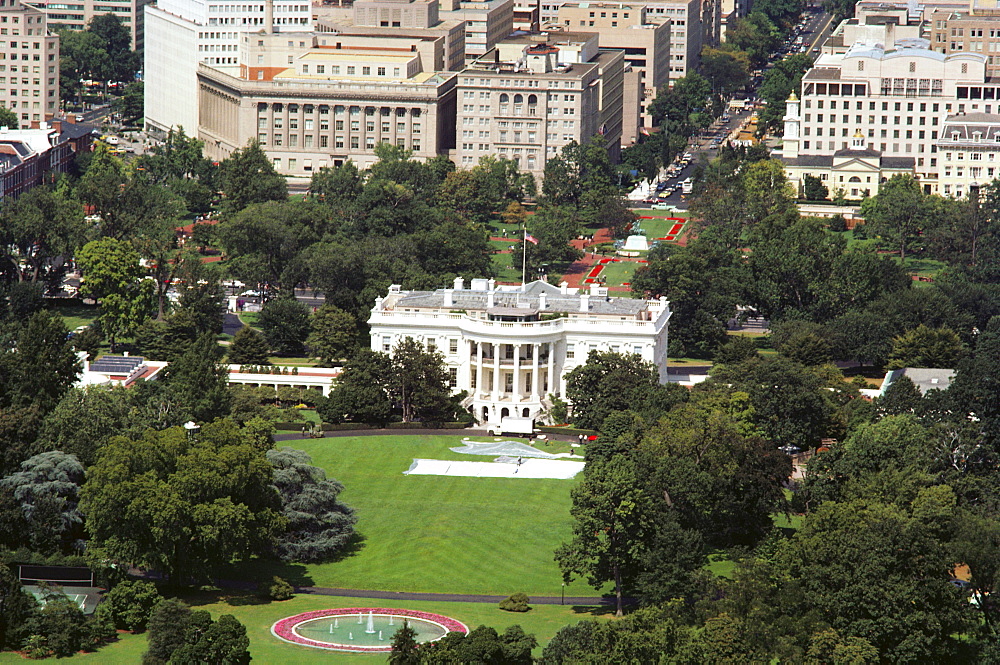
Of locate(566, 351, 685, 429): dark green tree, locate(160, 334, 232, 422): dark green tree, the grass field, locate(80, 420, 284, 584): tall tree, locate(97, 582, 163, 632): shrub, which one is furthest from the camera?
locate(566, 351, 685, 429): dark green tree

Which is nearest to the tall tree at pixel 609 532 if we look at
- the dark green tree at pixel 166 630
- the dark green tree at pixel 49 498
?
the dark green tree at pixel 166 630

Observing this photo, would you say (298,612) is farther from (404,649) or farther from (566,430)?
(566,430)

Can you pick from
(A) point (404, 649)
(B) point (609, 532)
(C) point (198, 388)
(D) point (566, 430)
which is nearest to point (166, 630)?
(A) point (404, 649)

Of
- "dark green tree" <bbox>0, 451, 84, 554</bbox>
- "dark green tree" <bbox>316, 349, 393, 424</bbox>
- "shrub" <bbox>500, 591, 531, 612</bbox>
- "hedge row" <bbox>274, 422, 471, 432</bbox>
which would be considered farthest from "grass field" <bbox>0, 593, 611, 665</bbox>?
"dark green tree" <bbox>316, 349, 393, 424</bbox>

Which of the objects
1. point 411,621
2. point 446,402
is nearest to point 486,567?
point 411,621

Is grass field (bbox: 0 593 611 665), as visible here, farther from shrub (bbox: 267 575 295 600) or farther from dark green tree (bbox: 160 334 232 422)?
dark green tree (bbox: 160 334 232 422)
